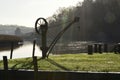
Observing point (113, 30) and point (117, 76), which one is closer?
point (117, 76)

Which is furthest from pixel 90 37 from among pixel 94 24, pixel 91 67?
pixel 91 67

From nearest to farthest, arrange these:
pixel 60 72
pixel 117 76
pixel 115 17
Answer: pixel 117 76 < pixel 60 72 < pixel 115 17

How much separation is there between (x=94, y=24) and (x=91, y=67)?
260ft

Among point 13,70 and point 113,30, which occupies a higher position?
point 113,30

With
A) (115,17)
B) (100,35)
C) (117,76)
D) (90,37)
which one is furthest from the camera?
(90,37)

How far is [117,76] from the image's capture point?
512 inches

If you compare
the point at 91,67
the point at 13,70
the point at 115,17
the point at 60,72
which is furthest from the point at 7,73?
the point at 115,17

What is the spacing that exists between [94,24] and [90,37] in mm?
4724

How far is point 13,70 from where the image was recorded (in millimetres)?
15094

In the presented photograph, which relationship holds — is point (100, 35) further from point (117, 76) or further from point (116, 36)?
point (117, 76)

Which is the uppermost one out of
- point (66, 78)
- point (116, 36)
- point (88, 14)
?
Answer: point (88, 14)

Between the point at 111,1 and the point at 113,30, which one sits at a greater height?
the point at 111,1

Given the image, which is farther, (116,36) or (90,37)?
(90,37)

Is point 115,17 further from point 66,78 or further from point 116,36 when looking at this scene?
point 66,78
